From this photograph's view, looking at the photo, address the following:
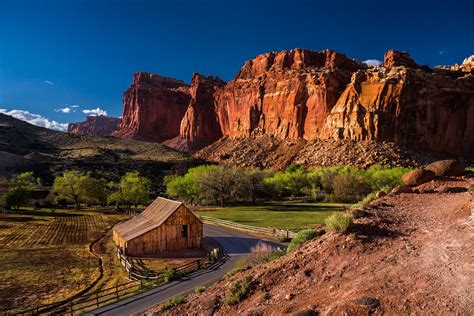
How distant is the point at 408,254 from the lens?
1020 cm

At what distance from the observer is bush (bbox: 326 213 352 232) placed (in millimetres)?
11992

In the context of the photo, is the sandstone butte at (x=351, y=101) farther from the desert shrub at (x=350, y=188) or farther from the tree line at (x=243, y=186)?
the desert shrub at (x=350, y=188)

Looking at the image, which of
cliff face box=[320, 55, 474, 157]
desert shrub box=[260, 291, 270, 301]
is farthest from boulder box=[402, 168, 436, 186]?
cliff face box=[320, 55, 474, 157]

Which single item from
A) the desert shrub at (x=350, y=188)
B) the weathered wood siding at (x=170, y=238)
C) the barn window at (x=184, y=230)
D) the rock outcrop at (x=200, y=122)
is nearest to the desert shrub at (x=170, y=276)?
the weathered wood siding at (x=170, y=238)

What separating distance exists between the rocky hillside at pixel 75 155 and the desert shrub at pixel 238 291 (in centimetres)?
7589

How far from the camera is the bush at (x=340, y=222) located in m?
12.0

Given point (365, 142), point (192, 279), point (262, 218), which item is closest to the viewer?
point (192, 279)

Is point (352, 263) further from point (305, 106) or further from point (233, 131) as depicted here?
point (233, 131)

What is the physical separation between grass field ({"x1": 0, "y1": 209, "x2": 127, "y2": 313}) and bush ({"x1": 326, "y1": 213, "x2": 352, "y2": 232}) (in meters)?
14.3

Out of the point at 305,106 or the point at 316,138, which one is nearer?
the point at 316,138

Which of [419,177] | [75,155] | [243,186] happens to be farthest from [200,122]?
[419,177]

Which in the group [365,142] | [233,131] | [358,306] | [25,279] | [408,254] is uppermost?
[233,131]

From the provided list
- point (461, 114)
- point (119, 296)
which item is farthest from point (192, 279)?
point (461, 114)

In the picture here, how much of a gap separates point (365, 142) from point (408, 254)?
97382mm
